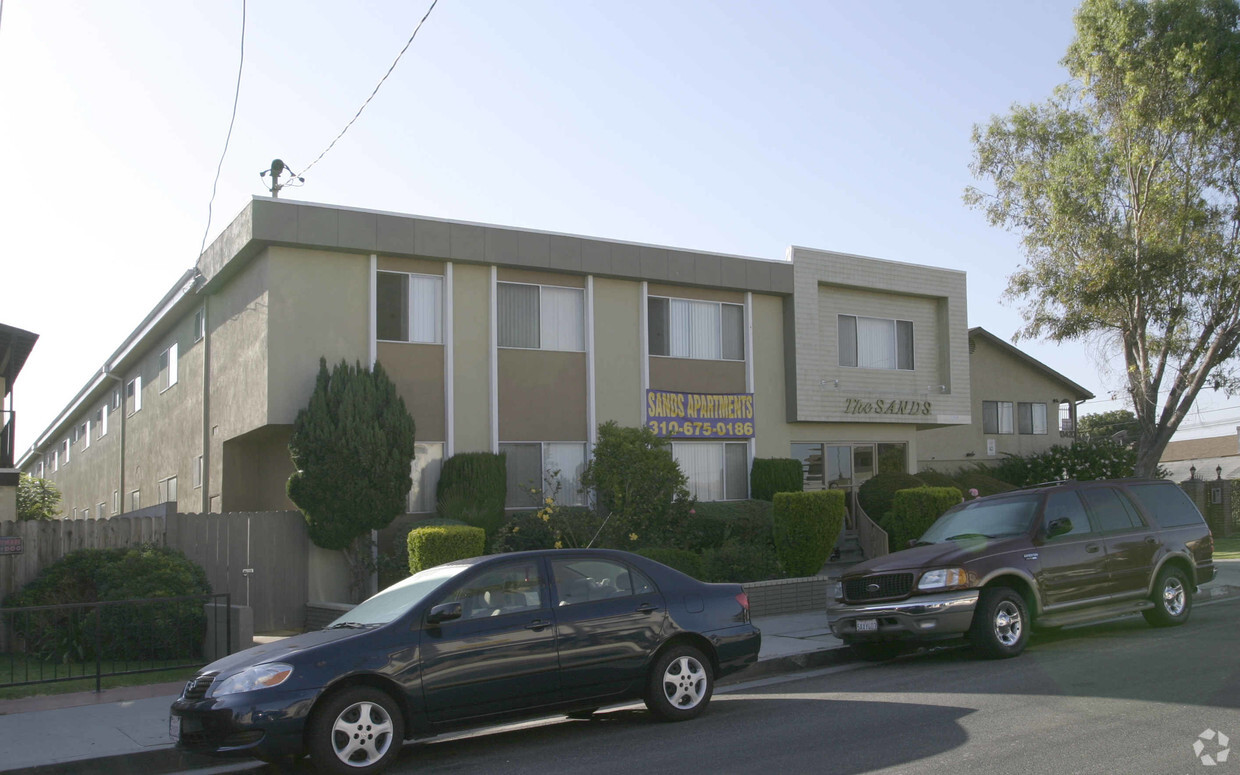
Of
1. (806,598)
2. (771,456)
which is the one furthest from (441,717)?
(771,456)

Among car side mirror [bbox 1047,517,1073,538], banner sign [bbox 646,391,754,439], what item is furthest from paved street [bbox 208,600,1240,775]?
banner sign [bbox 646,391,754,439]

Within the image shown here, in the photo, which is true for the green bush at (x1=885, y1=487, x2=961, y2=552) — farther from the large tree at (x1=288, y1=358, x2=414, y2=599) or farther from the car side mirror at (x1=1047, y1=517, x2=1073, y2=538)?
the large tree at (x1=288, y1=358, x2=414, y2=599)

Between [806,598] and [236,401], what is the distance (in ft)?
33.5

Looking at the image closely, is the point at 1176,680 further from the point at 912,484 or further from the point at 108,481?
the point at 108,481

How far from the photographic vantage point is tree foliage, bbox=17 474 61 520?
3086 cm

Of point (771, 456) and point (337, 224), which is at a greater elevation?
point (337, 224)

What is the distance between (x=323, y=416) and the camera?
16703 millimetres

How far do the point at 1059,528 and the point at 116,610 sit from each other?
34.3ft

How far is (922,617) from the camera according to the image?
432 inches

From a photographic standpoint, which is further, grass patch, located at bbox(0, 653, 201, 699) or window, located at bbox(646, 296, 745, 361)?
window, located at bbox(646, 296, 745, 361)

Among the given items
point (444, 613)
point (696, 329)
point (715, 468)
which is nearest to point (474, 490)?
point (715, 468)

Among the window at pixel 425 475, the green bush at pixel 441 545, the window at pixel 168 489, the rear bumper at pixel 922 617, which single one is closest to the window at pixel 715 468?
the window at pixel 425 475

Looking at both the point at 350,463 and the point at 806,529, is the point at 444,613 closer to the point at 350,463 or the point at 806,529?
the point at 350,463

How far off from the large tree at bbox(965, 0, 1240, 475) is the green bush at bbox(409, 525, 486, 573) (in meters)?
16.2
